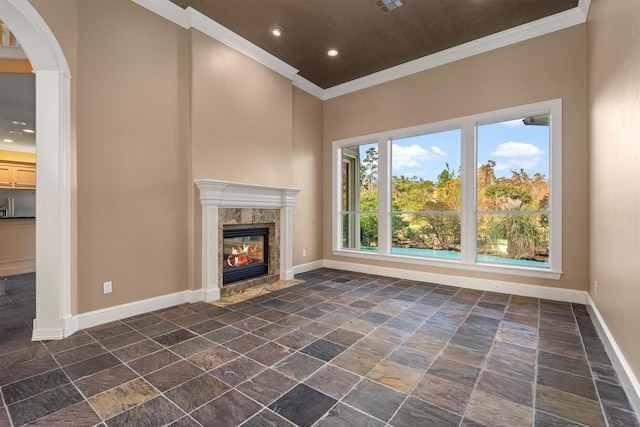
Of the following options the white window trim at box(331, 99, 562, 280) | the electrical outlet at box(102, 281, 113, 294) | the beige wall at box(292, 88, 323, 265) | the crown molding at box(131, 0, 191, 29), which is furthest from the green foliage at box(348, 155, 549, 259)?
the electrical outlet at box(102, 281, 113, 294)

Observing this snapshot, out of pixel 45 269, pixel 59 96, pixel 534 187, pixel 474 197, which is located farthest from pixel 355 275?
pixel 59 96

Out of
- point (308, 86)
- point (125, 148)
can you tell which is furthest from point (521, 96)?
point (125, 148)

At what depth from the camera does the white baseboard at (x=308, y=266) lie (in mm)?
5431

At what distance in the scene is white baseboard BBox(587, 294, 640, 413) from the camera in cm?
171

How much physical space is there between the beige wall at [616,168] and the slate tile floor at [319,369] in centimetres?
45

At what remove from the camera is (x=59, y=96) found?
2.63 m

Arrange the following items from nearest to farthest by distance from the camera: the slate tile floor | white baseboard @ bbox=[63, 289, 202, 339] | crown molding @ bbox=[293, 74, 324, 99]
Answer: the slate tile floor
white baseboard @ bbox=[63, 289, 202, 339]
crown molding @ bbox=[293, 74, 324, 99]

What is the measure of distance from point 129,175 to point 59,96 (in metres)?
0.90

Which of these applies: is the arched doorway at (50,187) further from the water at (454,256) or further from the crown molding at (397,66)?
the water at (454,256)

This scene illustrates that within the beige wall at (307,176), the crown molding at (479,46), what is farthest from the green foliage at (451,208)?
the crown molding at (479,46)

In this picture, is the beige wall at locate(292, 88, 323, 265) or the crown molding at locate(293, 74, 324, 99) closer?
the crown molding at locate(293, 74, 324, 99)

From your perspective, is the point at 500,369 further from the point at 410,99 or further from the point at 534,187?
the point at 410,99

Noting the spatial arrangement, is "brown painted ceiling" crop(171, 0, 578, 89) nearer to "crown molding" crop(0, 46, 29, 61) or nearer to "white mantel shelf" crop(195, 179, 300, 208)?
"crown molding" crop(0, 46, 29, 61)

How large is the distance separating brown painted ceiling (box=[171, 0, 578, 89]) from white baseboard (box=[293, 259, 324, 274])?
3.64m
